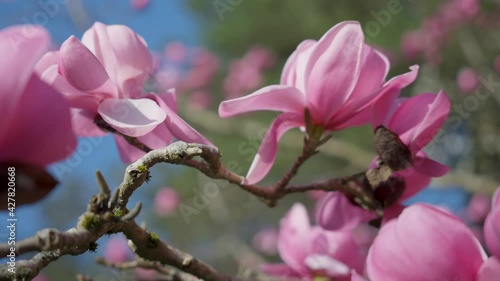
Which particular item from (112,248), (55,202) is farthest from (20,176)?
(55,202)

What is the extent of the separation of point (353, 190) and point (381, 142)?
0.24 ft

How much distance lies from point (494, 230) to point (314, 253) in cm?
39

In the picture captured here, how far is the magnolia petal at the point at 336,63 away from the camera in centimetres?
62

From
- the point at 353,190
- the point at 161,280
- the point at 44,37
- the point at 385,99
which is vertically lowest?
the point at 161,280

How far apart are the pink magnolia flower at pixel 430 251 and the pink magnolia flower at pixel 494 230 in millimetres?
13

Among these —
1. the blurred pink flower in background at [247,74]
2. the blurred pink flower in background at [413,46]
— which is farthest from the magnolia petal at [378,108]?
the blurred pink flower in background at [247,74]

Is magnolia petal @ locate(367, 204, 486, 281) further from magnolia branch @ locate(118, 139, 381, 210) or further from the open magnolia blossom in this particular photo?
the open magnolia blossom

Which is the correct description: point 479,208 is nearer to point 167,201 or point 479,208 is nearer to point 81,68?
point 167,201

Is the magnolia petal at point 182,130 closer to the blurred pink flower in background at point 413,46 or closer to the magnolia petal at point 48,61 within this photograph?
the magnolia petal at point 48,61

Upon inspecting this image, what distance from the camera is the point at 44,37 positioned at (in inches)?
15.1

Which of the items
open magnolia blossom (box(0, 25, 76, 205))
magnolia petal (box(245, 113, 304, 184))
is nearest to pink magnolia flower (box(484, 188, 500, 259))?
magnolia petal (box(245, 113, 304, 184))

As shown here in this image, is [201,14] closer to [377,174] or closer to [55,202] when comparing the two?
[55,202]

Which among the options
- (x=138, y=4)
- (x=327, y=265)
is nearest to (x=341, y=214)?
(x=327, y=265)

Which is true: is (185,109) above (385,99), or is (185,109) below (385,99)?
below
